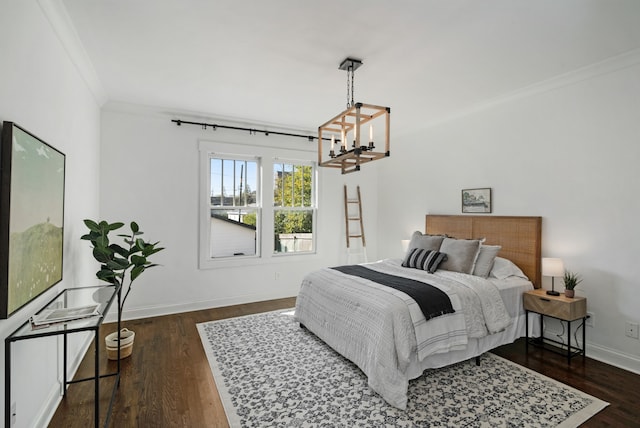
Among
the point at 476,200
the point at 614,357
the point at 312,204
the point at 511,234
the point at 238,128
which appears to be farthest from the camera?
the point at 312,204

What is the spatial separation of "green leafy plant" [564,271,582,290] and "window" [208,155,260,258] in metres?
3.88

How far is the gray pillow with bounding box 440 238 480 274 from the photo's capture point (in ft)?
11.6

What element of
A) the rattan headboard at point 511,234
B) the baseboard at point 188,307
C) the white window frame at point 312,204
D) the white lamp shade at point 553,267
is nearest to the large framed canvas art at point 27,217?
the baseboard at point 188,307

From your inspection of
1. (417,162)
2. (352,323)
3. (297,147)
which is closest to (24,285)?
(352,323)

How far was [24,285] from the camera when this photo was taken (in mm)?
1745

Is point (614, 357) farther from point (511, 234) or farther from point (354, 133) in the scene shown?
point (354, 133)

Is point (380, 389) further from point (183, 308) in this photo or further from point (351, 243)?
point (351, 243)

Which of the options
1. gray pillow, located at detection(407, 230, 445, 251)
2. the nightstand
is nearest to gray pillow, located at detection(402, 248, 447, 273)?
gray pillow, located at detection(407, 230, 445, 251)

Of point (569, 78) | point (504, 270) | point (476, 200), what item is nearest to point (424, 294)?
point (504, 270)

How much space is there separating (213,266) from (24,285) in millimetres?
2877

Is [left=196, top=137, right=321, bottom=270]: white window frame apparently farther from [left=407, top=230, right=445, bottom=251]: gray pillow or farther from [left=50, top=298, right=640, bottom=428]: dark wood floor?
[left=407, top=230, right=445, bottom=251]: gray pillow

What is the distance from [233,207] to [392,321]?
3142 mm

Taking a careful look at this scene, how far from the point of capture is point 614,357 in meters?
2.92

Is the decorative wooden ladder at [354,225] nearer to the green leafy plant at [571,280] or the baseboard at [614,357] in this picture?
the green leafy plant at [571,280]
